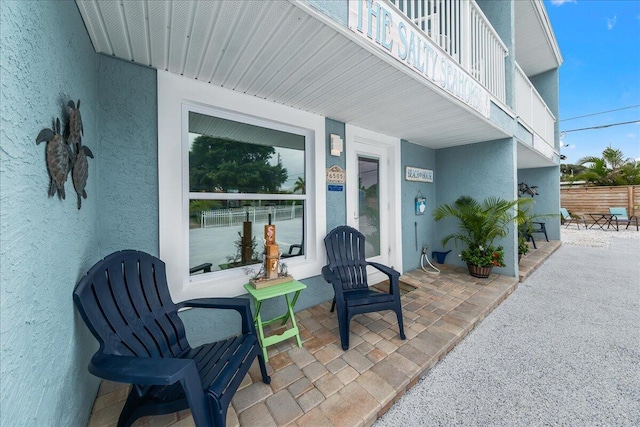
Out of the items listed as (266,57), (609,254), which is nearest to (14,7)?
(266,57)

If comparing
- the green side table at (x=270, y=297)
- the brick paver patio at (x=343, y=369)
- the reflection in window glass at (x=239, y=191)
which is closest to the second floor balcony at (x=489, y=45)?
the reflection in window glass at (x=239, y=191)

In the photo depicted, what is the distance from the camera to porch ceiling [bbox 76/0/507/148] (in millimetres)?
1358

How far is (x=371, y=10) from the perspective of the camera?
1.67 metres

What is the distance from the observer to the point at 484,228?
3.85 meters

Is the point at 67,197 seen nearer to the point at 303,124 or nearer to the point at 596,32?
the point at 303,124

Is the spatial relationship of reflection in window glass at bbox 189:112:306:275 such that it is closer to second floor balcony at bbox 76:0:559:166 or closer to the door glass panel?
second floor balcony at bbox 76:0:559:166

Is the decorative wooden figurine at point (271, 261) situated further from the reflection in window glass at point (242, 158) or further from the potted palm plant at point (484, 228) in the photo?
the potted palm plant at point (484, 228)

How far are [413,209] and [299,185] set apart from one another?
2.41 m

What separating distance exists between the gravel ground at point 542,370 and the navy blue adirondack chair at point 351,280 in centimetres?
61

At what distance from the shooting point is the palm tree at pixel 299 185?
9.31ft

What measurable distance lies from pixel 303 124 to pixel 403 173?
2121 mm

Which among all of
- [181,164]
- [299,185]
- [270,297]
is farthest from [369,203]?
[181,164]

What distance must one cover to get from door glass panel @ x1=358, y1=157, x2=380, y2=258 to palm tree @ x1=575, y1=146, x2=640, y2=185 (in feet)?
46.4

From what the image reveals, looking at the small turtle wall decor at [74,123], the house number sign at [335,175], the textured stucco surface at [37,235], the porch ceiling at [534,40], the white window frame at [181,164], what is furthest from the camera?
the porch ceiling at [534,40]
